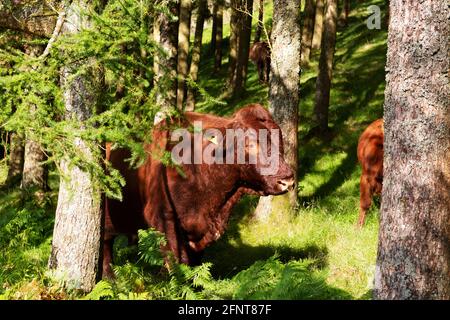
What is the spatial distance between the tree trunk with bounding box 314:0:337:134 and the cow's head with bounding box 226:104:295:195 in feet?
23.8

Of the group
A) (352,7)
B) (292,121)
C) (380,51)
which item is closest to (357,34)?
(380,51)

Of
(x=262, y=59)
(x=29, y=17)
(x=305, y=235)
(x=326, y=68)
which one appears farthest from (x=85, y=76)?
(x=262, y=59)

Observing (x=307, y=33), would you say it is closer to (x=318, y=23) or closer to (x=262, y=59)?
(x=318, y=23)

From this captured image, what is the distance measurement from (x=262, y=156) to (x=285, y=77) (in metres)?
3.05

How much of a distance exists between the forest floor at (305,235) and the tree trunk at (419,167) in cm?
119

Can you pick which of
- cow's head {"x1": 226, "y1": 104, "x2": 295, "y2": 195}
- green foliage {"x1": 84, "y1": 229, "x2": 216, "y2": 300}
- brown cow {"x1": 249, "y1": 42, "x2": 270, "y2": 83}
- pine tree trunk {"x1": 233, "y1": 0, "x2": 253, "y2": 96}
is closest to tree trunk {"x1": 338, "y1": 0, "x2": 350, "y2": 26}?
brown cow {"x1": 249, "y1": 42, "x2": 270, "y2": 83}

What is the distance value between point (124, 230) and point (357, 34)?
64.3ft

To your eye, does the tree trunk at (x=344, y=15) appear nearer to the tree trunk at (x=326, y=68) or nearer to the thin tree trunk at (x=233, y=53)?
the thin tree trunk at (x=233, y=53)

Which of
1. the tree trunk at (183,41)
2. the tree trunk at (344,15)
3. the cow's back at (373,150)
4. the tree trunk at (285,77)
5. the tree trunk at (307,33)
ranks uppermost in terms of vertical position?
the tree trunk at (344,15)

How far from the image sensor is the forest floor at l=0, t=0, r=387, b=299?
635 centimetres

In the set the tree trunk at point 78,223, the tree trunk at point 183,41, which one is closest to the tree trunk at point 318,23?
the tree trunk at point 183,41

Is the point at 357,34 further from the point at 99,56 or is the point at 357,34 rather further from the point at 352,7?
the point at 99,56

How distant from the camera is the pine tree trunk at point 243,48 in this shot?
19.0m

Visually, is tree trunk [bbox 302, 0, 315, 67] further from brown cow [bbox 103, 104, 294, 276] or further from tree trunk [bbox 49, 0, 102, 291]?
tree trunk [bbox 49, 0, 102, 291]
